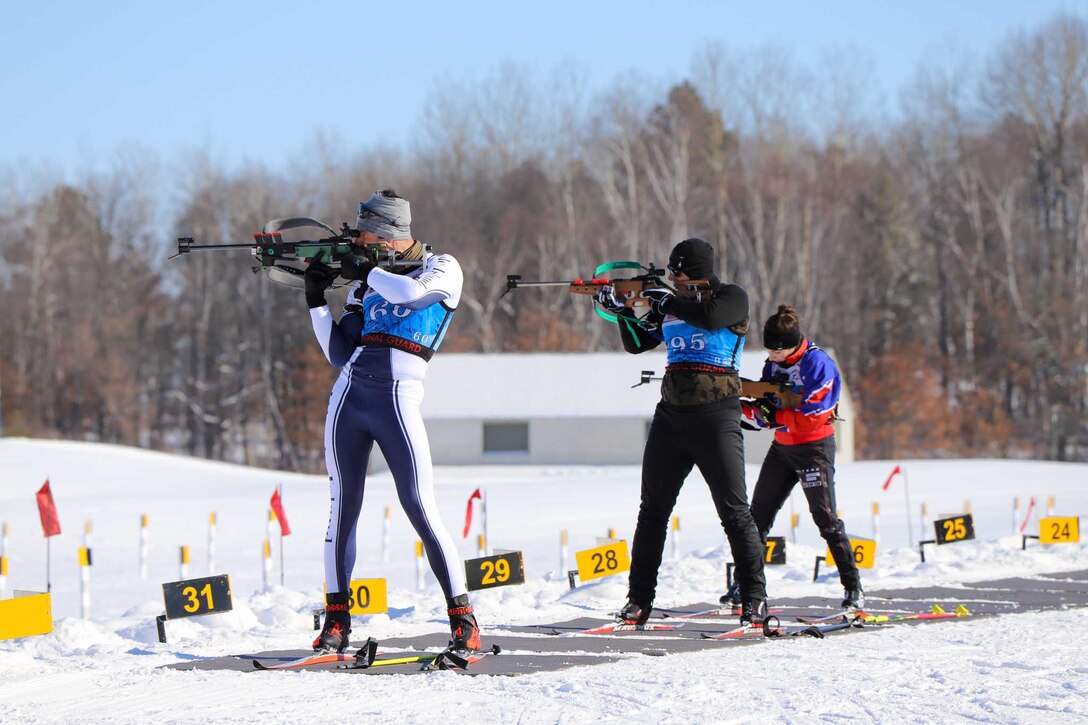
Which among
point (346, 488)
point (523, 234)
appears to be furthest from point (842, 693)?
point (523, 234)

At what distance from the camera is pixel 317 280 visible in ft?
19.7

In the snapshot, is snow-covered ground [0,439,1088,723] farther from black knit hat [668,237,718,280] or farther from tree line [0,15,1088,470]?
tree line [0,15,1088,470]

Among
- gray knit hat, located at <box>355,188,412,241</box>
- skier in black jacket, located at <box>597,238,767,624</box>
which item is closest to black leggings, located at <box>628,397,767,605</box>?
skier in black jacket, located at <box>597,238,767,624</box>

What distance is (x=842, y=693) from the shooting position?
5.11 m

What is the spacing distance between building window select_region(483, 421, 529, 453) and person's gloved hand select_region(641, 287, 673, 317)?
3390 cm

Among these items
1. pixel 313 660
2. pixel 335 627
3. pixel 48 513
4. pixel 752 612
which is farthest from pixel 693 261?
pixel 48 513

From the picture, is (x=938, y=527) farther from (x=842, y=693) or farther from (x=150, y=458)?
(x=150, y=458)

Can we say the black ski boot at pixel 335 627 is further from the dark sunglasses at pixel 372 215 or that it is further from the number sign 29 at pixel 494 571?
the number sign 29 at pixel 494 571

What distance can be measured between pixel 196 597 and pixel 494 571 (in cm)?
207

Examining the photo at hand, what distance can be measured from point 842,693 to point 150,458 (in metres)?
34.3

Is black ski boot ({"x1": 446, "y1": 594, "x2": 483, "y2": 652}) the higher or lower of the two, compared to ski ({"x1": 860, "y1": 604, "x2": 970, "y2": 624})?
higher

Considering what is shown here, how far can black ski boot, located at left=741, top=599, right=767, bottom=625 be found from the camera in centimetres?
702

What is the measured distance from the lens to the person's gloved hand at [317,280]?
6.00 m

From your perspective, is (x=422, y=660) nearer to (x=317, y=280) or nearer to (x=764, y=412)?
(x=317, y=280)
